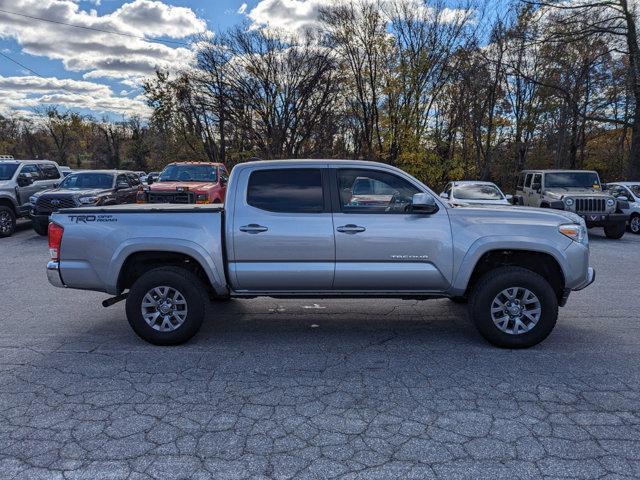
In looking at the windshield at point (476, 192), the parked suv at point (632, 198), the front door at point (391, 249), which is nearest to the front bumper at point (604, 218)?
the parked suv at point (632, 198)

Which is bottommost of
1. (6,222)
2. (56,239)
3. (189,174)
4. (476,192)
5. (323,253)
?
(6,222)

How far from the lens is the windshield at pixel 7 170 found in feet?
45.8

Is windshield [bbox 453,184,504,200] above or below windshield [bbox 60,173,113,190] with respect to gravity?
below

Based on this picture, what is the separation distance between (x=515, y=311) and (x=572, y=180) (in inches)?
461

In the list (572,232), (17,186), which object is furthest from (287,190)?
(17,186)

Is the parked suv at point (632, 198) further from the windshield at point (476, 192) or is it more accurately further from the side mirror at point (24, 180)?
the side mirror at point (24, 180)

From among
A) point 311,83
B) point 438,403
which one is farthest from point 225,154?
point 438,403

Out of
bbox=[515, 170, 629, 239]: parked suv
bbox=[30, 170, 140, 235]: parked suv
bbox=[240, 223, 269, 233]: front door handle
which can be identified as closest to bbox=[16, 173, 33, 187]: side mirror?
bbox=[30, 170, 140, 235]: parked suv

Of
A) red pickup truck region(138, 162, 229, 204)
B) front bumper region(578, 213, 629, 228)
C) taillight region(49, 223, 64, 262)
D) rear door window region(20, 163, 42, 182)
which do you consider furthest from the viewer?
rear door window region(20, 163, 42, 182)

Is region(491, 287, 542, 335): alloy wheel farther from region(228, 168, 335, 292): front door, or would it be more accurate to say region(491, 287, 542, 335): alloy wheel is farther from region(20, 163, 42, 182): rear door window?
region(20, 163, 42, 182): rear door window

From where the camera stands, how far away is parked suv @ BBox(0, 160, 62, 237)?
527 inches

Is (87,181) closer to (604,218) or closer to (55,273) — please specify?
(55,273)

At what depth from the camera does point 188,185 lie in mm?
12977

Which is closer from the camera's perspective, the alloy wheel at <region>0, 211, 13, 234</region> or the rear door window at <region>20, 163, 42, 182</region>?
the alloy wheel at <region>0, 211, 13, 234</region>
